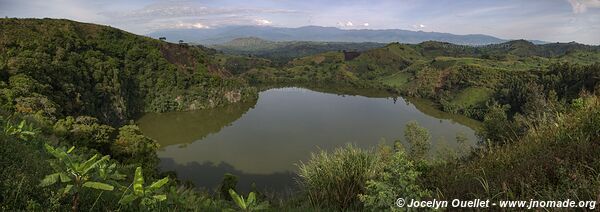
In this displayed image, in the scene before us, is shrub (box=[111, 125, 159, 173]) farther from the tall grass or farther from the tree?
the tree

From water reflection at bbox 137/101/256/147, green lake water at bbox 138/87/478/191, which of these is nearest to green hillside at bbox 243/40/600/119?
green lake water at bbox 138/87/478/191

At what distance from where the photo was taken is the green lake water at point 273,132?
41312 millimetres

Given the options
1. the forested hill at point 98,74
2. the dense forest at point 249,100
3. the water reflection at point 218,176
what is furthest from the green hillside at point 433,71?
the water reflection at point 218,176

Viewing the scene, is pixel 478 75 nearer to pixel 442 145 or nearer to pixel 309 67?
pixel 442 145

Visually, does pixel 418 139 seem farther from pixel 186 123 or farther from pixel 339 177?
pixel 186 123

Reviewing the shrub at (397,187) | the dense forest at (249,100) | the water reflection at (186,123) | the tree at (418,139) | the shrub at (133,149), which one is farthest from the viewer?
the water reflection at (186,123)

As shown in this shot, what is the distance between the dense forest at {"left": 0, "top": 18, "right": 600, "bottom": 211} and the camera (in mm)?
3188

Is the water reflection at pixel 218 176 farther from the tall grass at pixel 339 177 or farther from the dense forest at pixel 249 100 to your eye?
the tall grass at pixel 339 177

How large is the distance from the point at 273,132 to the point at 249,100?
1392 inches

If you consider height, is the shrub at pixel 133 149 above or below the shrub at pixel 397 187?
below

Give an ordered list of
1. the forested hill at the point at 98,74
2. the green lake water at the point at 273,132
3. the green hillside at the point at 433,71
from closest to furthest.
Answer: the green lake water at the point at 273,132 → the forested hill at the point at 98,74 → the green hillside at the point at 433,71

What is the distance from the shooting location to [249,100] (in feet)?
309

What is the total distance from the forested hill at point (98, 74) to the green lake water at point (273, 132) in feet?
17.1

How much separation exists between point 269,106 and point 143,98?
30265mm
